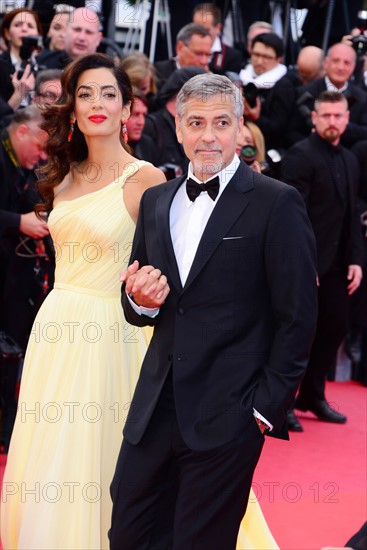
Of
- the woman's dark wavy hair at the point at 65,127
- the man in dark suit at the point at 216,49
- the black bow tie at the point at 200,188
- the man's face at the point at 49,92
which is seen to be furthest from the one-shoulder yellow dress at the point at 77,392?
the man in dark suit at the point at 216,49

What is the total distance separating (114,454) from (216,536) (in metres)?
1.02

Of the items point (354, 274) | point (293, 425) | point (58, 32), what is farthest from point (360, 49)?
point (293, 425)

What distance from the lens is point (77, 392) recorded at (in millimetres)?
3826

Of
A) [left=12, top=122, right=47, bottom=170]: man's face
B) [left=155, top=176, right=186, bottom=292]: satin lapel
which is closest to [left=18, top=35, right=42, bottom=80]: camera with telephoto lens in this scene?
[left=12, top=122, right=47, bottom=170]: man's face

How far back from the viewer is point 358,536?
2273 mm

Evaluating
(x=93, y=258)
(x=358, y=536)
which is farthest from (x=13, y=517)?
(x=358, y=536)

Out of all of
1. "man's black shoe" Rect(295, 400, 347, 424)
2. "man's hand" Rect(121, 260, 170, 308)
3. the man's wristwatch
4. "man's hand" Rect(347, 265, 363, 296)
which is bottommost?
"man's black shoe" Rect(295, 400, 347, 424)

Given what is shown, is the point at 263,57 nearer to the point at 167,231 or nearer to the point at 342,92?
the point at 342,92

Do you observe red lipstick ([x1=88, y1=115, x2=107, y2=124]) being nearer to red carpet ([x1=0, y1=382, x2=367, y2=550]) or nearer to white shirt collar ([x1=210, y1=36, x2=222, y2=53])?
red carpet ([x1=0, y1=382, x2=367, y2=550])

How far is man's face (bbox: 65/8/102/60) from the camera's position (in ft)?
22.3

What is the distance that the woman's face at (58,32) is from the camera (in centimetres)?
742

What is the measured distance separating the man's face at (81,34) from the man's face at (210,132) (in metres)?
3.94

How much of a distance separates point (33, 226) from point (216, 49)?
3244 millimetres

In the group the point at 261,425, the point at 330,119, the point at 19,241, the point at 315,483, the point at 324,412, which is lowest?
the point at 324,412
